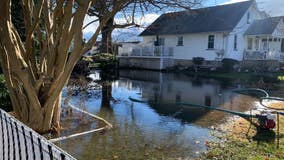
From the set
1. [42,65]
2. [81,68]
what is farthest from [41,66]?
[81,68]

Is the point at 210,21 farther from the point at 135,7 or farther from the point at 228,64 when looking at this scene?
the point at 135,7

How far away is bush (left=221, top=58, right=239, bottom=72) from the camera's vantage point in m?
23.5

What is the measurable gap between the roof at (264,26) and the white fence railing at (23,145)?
25.9 metres

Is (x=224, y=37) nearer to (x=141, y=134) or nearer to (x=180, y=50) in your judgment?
(x=180, y=50)

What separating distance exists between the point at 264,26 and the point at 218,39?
4.70 metres

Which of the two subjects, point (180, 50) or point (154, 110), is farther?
point (180, 50)

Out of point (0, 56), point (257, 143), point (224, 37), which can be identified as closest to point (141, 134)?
point (257, 143)

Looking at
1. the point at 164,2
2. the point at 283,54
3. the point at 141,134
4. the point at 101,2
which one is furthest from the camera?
the point at 283,54

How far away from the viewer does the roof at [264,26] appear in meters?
24.6

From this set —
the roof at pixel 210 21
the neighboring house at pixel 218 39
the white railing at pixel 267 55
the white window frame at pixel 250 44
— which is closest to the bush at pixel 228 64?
the neighboring house at pixel 218 39

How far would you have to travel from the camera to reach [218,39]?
2569 cm

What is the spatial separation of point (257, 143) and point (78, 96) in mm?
8225

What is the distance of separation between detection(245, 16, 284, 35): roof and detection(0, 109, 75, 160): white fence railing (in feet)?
85.0

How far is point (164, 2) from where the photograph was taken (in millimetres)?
7648
